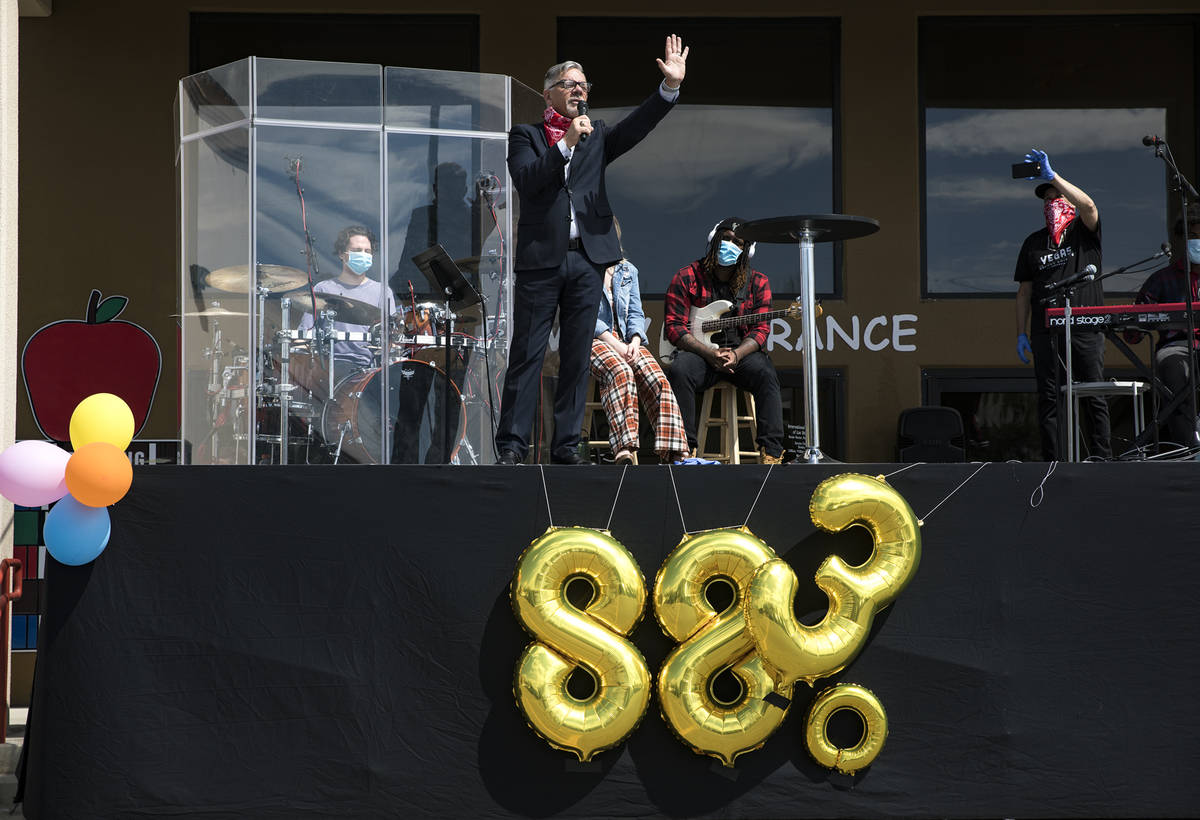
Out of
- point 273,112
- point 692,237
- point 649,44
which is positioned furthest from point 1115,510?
point 649,44

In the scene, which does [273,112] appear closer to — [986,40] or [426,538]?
[426,538]

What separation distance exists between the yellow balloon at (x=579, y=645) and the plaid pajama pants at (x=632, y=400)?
7.57 ft

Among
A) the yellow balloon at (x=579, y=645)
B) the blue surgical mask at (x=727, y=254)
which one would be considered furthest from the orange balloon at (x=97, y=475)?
the blue surgical mask at (x=727, y=254)

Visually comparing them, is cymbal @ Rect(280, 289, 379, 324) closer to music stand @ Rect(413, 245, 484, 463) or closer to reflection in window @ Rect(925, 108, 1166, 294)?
music stand @ Rect(413, 245, 484, 463)

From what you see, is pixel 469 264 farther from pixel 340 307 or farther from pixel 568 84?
pixel 568 84

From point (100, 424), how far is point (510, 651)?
1376 mm

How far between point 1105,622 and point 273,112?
3771 millimetres

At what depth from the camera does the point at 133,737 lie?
11.7 ft

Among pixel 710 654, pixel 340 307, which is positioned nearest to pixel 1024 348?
pixel 340 307

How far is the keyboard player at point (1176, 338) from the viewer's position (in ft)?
19.9

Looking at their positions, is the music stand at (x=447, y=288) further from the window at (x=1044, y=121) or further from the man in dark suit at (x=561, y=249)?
the window at (x=1044, y=121)

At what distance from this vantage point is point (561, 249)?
4566 mm

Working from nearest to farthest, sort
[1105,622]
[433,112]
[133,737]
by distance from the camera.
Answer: [133,737]
[1105,622]
[433,112]

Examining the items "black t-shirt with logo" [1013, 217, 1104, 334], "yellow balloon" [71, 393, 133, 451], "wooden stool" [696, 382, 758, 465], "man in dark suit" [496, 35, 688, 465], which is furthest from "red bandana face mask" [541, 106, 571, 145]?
"black t-shirt with logo" [1013, 217, 1104, 334]
